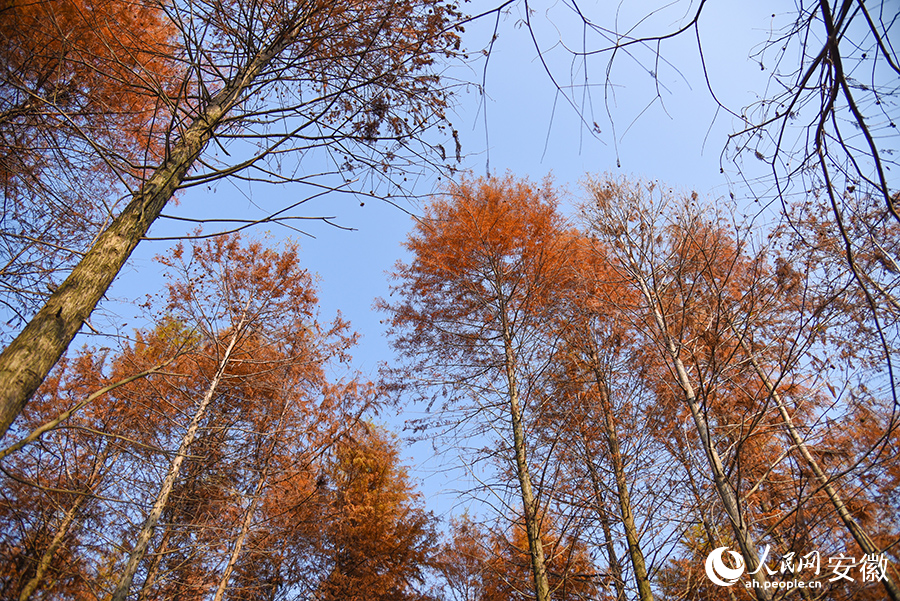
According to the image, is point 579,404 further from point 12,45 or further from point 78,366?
point 78,366

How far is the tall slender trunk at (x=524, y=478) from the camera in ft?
12.5

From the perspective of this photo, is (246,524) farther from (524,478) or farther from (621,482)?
(621,482)

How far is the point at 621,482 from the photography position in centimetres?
557

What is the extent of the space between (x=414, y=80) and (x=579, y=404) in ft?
14.9

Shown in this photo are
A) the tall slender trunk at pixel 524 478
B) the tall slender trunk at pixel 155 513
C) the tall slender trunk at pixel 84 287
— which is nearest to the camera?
the tall slender trunk at pixel 84 287

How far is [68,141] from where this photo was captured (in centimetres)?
489

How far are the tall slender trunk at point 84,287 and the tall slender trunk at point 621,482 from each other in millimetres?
5082

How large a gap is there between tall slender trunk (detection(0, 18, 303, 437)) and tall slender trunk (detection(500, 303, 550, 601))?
12.7ft

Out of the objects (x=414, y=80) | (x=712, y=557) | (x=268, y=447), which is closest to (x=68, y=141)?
(x=414, y=80)

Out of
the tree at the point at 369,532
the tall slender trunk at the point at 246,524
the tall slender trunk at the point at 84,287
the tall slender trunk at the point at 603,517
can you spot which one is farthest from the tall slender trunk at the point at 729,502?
the tree at the point at 369,532

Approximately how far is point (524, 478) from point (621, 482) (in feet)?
6.06

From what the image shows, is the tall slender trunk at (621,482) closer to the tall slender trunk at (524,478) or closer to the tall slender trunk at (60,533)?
the tall slender trunk at (524,478)

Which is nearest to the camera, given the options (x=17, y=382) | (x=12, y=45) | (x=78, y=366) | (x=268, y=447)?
(x=17, y=382)

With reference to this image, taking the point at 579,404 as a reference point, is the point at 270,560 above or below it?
below
